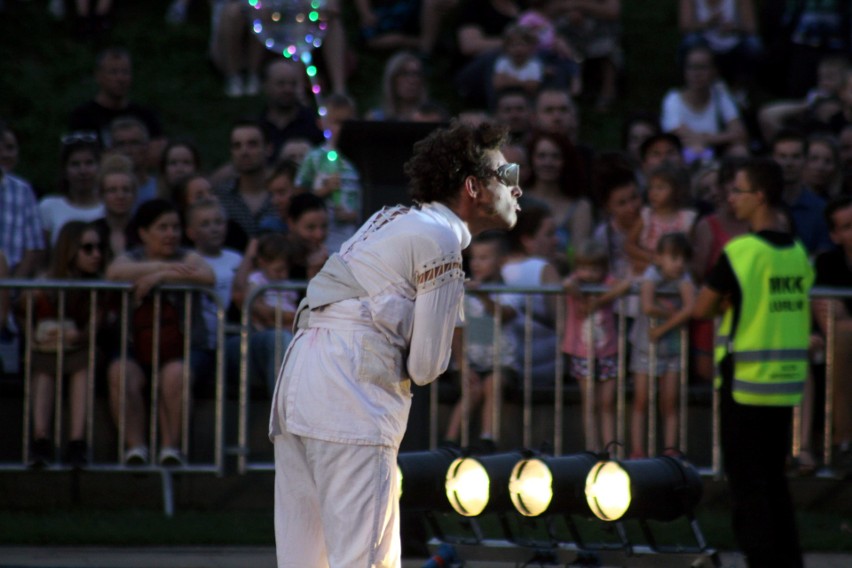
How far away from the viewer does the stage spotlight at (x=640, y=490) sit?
21.6 feet

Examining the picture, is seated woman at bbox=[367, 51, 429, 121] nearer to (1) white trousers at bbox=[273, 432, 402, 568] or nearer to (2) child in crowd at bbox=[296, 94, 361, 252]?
(2) child in crowd at bbox=[296, 94, 361, 252]

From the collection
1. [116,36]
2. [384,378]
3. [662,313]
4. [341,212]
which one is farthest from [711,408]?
[116,36]

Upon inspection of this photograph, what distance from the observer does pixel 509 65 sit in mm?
13914

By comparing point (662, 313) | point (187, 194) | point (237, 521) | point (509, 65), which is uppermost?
point (509, 65)

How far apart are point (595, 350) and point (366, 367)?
4801 mm

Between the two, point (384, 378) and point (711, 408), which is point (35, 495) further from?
point (384, 378)

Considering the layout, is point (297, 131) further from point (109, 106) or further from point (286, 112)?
point (109, 106)

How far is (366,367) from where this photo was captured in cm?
486

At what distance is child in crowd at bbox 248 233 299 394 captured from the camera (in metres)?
9.39

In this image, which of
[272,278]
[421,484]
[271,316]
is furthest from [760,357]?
[272,278]

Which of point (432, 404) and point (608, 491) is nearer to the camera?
point (608, 491)

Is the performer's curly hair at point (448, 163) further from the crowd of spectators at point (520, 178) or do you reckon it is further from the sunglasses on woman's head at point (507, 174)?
the crowd of spectators at point (520, 178)

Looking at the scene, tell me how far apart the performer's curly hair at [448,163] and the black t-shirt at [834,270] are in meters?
5.18

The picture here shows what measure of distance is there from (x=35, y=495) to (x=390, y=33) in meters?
7.67
